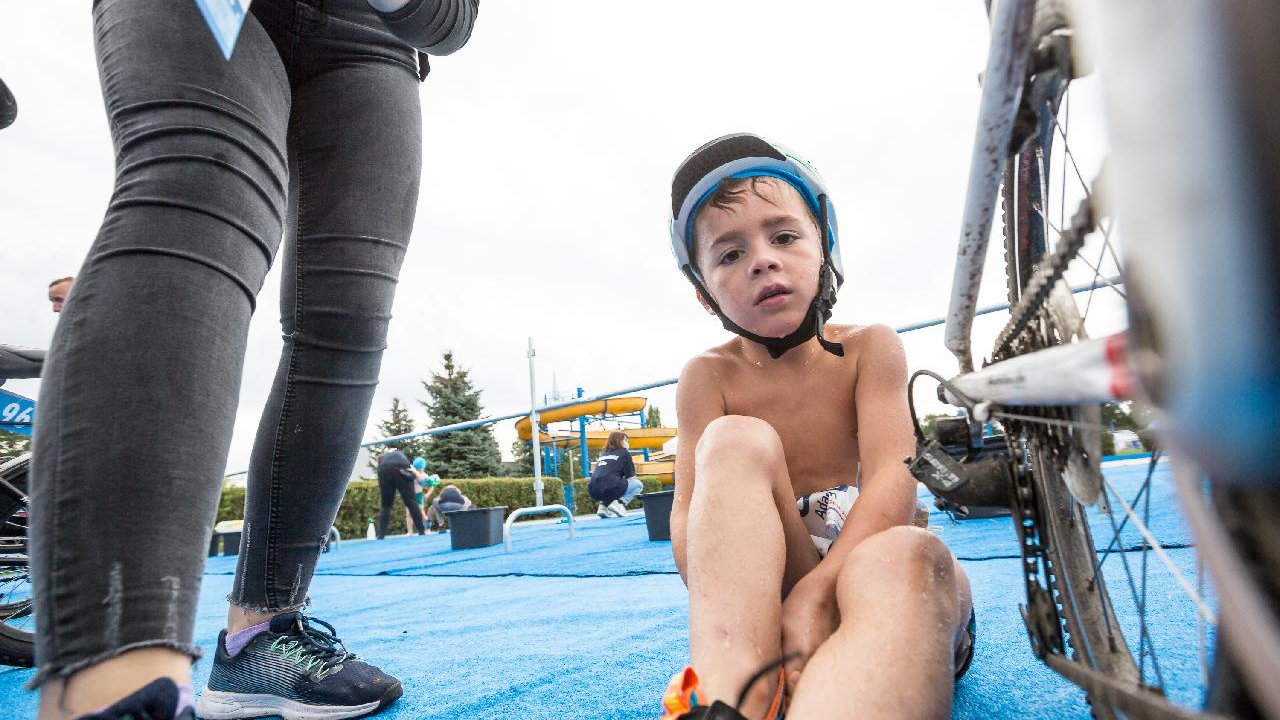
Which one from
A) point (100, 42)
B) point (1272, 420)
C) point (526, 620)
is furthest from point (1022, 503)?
point (526, 620)

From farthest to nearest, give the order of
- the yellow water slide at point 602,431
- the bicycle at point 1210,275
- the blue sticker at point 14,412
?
the yellow water slide at point 602,431 → the blue sticker at point 14,412 → the bicycle at point 1210,275

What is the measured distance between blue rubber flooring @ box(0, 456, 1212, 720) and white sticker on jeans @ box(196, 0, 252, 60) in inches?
31.4

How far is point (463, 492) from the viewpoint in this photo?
47.8ft

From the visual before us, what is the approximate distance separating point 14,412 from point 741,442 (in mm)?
3176

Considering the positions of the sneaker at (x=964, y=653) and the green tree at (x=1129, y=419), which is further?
the sneaker at (x=964, y=653)

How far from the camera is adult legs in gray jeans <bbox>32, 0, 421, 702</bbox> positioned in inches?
23.9

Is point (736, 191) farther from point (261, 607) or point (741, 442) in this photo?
point (261, 607)

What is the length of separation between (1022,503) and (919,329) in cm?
414

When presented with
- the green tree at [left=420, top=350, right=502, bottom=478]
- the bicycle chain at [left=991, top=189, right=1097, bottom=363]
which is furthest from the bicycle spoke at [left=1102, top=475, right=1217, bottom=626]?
the green tree at [left=420, top=350, right=502, bottom=478]

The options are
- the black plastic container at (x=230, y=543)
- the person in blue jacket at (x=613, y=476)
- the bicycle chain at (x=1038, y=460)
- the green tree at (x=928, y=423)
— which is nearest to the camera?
the bicycle chain at (x=1038, y=460)

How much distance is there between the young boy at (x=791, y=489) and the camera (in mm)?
701

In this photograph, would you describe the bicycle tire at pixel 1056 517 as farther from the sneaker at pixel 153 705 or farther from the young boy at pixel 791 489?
the sneaker at pixel 153 705

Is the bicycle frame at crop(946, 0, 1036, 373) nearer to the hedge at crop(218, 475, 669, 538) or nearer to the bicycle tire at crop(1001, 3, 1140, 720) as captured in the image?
the bicycle tire at crop(1001, 3, 1140, 720)

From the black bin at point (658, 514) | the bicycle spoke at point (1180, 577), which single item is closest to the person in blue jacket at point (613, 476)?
the black bin at point (658, 514)
